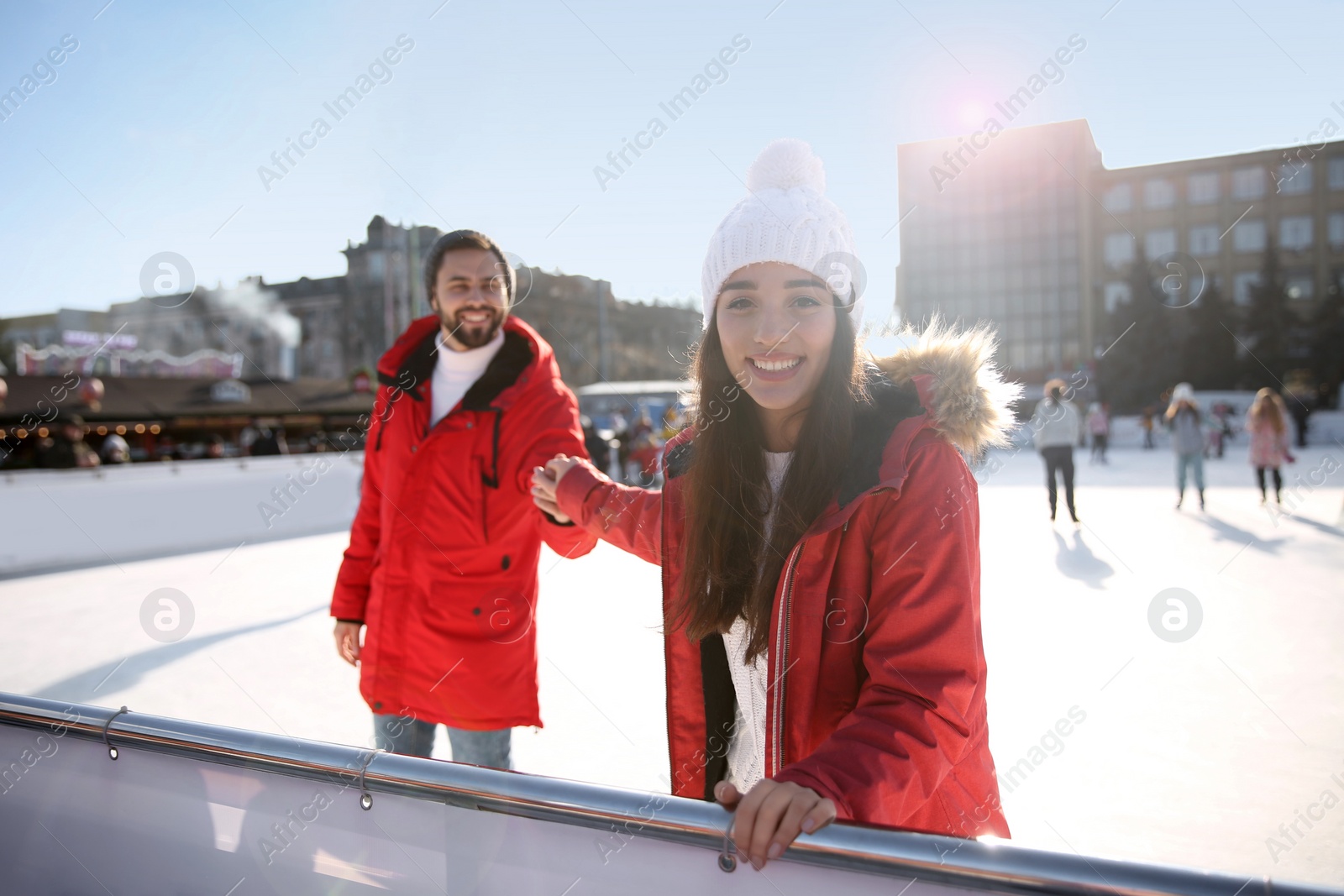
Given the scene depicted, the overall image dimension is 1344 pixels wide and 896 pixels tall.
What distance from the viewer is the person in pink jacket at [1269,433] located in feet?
31.4

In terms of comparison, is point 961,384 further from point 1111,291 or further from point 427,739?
point 1111,291

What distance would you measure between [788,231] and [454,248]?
1033 mm

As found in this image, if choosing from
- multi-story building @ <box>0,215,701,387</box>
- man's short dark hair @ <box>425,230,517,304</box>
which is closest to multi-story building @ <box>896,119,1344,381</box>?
multi-story building @ <box>0,215,701,387</box>

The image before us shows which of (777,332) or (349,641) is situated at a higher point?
(777,332)

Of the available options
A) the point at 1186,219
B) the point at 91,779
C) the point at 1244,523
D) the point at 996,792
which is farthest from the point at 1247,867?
the point at 1186,219

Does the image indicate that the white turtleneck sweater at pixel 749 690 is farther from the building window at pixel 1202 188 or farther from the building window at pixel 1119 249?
the building window at pixel 1202 188

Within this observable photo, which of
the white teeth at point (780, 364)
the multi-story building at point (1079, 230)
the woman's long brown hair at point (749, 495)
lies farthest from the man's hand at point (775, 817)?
the multi-story building at point (1079, 230)

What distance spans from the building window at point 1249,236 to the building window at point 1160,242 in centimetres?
313

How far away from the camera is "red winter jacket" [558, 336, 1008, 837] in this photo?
0.98 metres

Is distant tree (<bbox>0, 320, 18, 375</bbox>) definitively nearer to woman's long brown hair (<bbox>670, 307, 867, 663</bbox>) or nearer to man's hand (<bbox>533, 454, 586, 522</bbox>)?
man's hand (<bbox>533, 454, 586, 522</bbox>)

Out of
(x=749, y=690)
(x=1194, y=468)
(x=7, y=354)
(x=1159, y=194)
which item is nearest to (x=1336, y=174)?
(x=1159, y=194)

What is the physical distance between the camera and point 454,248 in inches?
81.6

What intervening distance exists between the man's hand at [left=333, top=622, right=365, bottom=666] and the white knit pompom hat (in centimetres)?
129

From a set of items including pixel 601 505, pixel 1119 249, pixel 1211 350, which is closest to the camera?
pixel 601 505
